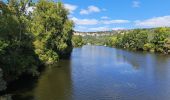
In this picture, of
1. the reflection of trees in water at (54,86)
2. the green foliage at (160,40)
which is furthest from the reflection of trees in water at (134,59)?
the green foliage at (160,40)

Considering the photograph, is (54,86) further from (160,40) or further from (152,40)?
(152,40)

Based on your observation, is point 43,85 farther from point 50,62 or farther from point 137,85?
point 50,62

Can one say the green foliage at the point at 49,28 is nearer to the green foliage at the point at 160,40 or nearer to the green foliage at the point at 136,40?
the green foliage at the point at 160,40

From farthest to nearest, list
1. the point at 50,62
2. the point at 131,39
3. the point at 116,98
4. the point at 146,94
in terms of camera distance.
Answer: the point at 131,39 < the point at 50,62 < the point at 146,94 < the point at 116,98

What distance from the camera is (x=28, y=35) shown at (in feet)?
152

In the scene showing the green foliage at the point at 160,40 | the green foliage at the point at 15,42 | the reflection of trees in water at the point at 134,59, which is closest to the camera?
the green foliage at the point at 15,42

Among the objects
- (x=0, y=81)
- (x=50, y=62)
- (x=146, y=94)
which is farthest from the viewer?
(x=50, y=62)

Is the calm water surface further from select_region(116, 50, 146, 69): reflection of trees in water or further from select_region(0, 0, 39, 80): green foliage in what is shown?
select_region(116, 50, 146, 69): reflection of trees in water

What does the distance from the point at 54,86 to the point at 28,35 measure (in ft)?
31.5

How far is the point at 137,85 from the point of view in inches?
1761

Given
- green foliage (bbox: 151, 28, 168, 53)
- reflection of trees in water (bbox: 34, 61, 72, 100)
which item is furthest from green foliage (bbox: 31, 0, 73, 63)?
green foliage (bbox: 151, 28, 168, 53)

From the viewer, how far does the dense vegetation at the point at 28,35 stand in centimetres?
3906

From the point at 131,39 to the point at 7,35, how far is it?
133m

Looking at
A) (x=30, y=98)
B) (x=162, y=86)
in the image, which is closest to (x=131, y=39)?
(x=162, y=86)
